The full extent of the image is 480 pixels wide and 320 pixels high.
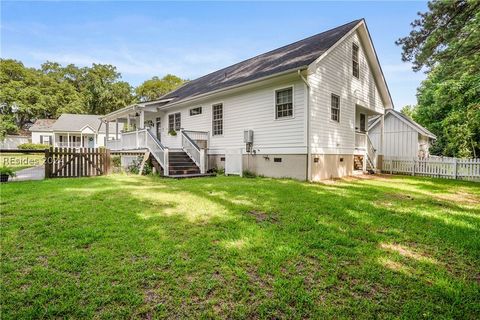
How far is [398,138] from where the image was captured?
1811 centimetres

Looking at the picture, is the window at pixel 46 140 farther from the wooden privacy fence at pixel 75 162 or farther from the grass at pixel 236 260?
the grass at pixel 236 260

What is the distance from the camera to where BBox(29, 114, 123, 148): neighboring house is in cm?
3522

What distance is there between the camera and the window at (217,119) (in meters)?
13.3

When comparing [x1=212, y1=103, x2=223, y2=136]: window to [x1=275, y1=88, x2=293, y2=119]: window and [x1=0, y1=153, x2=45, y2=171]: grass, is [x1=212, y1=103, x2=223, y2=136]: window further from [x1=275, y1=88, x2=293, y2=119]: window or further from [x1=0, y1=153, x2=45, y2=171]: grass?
[x1=0, y1=153, x2=45, y2=171]: grass

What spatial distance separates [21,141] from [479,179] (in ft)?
196

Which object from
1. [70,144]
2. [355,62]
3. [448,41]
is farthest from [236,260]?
[70,144]

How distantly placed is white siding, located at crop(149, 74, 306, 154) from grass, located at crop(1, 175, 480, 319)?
16.6ft

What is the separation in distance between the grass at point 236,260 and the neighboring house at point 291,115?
5084mm

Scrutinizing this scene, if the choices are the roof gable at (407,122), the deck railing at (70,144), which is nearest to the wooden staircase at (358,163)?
the roof gable at (407,122)

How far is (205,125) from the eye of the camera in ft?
46.3

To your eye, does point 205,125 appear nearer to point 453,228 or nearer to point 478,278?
point 453,228

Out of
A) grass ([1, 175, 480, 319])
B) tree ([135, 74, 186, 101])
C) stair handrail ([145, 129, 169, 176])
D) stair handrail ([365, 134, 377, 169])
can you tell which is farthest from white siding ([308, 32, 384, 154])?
tree ([135, 74, 186, 101])

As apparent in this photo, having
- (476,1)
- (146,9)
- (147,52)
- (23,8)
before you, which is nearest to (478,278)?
(476,1)

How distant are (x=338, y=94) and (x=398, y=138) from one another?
969 centimetres
